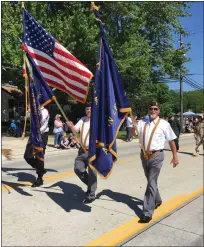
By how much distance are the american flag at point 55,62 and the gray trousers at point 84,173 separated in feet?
4.66

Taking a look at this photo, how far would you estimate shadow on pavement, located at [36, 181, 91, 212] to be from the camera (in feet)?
20.2

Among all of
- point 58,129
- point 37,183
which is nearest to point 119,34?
point 58,129

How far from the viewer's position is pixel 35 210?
5.91 meters

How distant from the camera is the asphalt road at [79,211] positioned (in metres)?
4.95

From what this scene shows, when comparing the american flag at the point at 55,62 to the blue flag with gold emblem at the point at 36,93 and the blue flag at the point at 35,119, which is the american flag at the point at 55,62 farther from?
the blue flag at the point at 35,119

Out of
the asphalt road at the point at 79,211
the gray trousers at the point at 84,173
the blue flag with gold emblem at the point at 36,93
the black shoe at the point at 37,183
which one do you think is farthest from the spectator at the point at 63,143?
the blue flag with gold emblem at the point at 36,93

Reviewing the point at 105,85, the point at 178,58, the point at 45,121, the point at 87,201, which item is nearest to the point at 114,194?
the point at 87,201

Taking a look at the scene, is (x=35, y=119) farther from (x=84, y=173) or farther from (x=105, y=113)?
(x=84, y=173)

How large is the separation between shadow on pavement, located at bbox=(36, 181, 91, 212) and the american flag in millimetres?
1954

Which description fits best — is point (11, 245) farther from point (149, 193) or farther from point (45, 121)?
point (45, 121)

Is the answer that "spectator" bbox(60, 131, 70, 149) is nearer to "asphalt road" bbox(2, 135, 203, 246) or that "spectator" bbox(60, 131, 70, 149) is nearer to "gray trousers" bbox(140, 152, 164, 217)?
"asphalt road" bbox(2, 135, 203, 246)

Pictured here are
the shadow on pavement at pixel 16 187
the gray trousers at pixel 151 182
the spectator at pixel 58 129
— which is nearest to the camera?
the gray trousers at pixel 151 182

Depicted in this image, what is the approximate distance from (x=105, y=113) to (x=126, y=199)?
220 centimetres

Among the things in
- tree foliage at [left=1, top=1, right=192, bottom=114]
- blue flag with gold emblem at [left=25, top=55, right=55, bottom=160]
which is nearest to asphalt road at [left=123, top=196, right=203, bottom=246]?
blue flag with gold emblem at [left=25, top=55, right=55, bottom=160]
